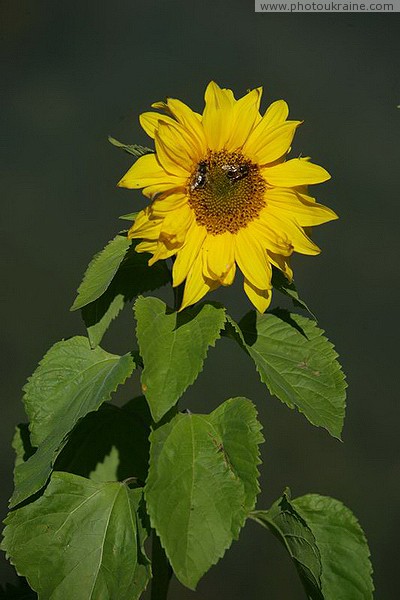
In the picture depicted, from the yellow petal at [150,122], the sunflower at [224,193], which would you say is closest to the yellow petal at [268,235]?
the sunflower at [224,193]

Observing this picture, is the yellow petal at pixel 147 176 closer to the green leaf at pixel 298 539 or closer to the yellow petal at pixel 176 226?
the yellow petal at pixel 176 226

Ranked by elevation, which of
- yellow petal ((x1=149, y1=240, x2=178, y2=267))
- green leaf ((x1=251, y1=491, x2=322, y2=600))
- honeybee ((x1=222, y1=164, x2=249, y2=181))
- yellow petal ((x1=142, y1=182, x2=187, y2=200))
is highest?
honeybee ((x1=222, y1=164, x2=249, y2=181))

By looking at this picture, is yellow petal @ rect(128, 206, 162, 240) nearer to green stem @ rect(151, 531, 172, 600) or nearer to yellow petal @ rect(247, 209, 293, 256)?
yellow petal @ rect(247, 209, 293, 256)

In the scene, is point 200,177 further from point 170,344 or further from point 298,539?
point 298,539

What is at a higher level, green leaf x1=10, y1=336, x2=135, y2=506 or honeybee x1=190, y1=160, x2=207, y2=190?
honeybee x1=190, y1=160, x2=207, y2=190

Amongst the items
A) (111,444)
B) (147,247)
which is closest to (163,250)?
(147,247)

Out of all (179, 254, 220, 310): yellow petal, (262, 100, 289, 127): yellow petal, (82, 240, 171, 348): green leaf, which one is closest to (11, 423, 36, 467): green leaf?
(82, 240, 171, 348): green leaf

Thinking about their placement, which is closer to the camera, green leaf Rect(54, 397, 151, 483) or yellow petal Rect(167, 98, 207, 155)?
yellow petal Rect(167, 98, 207, 155)
